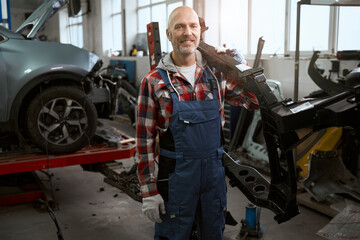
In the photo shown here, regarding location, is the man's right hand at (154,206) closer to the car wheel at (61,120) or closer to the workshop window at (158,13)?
the car wheel at (61,120)

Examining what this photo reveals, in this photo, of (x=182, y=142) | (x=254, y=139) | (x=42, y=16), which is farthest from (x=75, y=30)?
(x=182, y=142)

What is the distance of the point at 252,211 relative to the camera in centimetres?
328

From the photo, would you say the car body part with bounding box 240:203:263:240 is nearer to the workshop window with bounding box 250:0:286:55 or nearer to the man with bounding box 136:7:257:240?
the man with bounding box 136:7:257:240

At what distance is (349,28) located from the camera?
532 centimetres

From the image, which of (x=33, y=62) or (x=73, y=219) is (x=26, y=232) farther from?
(x=33, y=62)

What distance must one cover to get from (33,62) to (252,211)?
7.74 ft

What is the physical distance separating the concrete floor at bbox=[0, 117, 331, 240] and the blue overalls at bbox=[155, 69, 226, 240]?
1.40 m

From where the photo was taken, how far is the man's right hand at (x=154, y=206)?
2004 millimetres

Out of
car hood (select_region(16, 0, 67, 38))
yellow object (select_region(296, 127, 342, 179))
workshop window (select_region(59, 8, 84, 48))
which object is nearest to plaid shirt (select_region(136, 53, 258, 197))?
car hood (select_region(16, 0, 67, 38))

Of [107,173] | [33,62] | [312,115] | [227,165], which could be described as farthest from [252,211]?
[33,62]

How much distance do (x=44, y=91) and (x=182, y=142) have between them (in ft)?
7.36

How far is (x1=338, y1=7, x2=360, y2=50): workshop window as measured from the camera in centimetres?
520

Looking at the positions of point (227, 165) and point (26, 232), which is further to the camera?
point (26, 232)

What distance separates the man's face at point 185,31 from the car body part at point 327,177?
237cm
